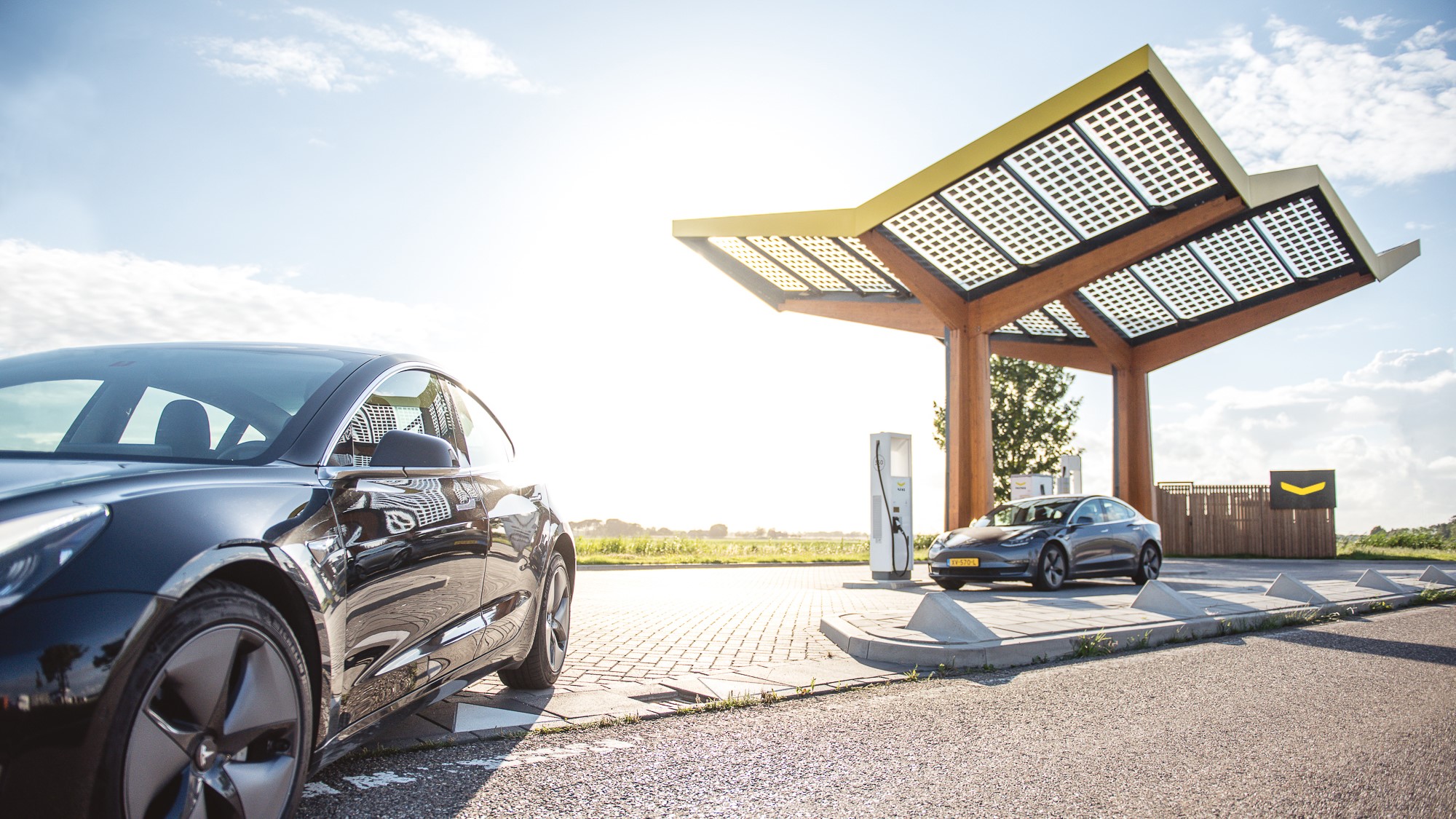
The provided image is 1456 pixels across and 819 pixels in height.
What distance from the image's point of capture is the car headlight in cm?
178

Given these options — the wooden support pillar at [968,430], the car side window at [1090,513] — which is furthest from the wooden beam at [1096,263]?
the car side window at [1090,513]

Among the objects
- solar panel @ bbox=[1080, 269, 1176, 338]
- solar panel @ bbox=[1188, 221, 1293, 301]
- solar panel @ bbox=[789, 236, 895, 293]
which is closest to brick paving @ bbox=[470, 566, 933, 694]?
solar panel @ bbox=[789, 236, 895, 293]

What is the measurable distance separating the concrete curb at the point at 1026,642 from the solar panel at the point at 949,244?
43.7ft

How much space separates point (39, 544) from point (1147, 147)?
63.5 feet

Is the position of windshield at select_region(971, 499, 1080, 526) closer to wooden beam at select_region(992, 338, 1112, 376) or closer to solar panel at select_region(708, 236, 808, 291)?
solar panel at select_region(708, 236, 808, 291)

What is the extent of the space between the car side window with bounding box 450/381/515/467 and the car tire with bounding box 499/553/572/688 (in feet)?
2.16

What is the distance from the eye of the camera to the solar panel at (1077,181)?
59.0 feet

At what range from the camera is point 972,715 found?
454 centimetres

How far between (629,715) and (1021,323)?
27414mm

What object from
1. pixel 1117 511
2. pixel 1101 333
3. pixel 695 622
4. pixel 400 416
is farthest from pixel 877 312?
pixel 400 416

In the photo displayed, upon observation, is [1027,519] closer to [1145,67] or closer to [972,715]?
[1145,67]

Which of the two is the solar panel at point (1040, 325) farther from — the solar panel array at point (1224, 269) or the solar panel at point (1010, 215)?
the solar panel at point (1010, 215)

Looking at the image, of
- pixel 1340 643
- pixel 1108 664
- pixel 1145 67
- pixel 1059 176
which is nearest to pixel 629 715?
pixel 1108 664

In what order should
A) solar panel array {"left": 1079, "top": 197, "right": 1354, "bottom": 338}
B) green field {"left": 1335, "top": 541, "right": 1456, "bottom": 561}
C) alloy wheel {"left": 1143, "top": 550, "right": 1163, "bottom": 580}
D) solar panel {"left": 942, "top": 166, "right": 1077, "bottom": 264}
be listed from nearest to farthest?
alloy wheel {"left": 1143, "top": 550, "right": 1163, "bottom": 580} → solar panel {"left": 942, "top": 166, "right": 1077, "bottom": 264} → solar panel array {"left": 1079, "top": 197, "right": 1354, "bottom": 338} → green field {"left": 1335, "top": 541, "right": 1456, "bottom": 561}
